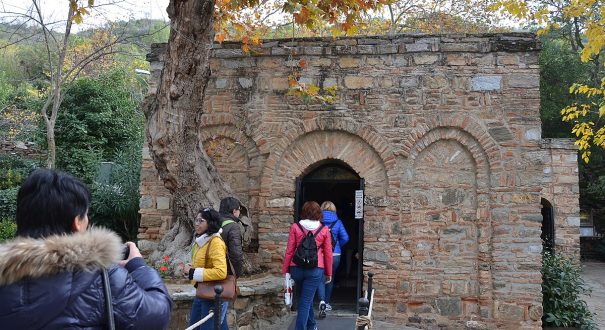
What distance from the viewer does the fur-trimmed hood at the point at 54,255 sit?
6.17ft

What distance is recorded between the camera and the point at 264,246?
8.11 m

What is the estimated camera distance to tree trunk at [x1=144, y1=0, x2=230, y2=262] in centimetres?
664

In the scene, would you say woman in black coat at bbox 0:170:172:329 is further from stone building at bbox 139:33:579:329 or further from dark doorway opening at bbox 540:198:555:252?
dark doorway opening at bbox 540:198:555:252

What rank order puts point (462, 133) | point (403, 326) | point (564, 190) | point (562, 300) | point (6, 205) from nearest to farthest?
1. point (403, 326)
2. point (462, 133)
3. point (562, 300)
4. point (6, 205)
5. point (564, 190)

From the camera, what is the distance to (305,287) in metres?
5.95

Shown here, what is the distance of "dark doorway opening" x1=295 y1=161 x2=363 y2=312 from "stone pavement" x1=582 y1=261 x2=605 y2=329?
14.7 feet

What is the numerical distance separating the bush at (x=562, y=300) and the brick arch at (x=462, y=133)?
2362mm

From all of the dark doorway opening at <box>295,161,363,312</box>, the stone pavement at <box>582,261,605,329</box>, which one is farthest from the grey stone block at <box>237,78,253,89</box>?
the stone pavement at <box>582,261,605,329</box>

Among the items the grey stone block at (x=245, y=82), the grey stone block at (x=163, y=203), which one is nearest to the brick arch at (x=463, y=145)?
the grey stone block at (x=245, y=82)

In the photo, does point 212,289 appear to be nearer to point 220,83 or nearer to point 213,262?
point 213,262

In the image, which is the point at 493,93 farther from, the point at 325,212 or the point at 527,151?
the point at 325,212

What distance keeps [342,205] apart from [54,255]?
996 centimetres

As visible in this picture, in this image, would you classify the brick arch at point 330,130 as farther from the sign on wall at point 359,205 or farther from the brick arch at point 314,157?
the sign on wall at point 359,205

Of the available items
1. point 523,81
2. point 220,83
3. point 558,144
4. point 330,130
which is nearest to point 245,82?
point 220,83
